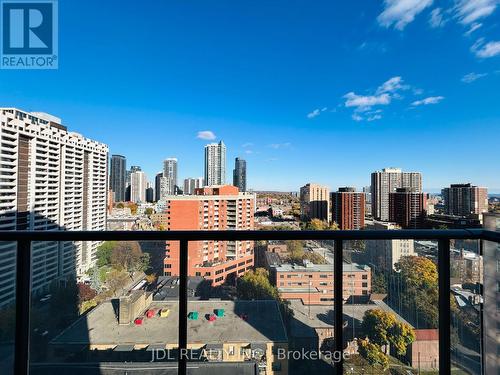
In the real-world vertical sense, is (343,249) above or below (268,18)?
below

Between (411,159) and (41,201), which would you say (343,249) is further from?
(411,159)

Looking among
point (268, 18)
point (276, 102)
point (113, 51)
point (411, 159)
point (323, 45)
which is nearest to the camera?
point (268, 18)

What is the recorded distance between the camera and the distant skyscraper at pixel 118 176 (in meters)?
6.72

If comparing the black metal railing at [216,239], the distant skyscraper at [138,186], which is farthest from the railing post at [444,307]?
the distant skyscraper at [138,186]

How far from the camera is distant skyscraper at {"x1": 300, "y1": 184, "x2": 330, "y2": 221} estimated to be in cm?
448

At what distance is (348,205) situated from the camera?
4.76 meters

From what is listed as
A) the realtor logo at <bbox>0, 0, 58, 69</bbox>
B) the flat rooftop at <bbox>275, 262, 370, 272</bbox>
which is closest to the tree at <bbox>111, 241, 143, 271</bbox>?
the flat rooftop at <bbox>275, 262, 370, 272</bbox>

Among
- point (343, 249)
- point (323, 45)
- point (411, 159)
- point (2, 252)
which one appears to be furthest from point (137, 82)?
point (411, 159)

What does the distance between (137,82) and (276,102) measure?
5857mm

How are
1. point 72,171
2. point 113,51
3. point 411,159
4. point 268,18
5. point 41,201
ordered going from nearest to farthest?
point 41,201, point 72,171, point 268,18, point 113,51, point 411,159

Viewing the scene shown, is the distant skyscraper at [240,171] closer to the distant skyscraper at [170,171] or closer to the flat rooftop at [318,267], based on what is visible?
the distant skyscraper at [170,171]

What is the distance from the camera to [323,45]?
8.17 metres

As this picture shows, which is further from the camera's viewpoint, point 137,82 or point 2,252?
point 137,82

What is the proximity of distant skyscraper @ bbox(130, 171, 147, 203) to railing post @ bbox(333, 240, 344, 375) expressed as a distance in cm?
731
